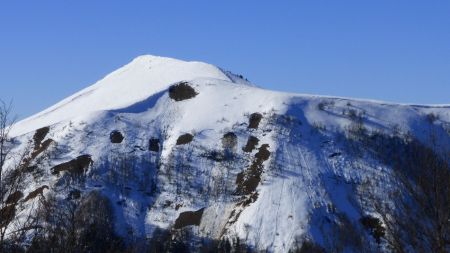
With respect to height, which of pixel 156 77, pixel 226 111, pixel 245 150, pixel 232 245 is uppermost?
pixel 156 77

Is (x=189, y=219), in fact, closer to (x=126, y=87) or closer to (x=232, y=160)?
(x=232, y=160)

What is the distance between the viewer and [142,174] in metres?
104

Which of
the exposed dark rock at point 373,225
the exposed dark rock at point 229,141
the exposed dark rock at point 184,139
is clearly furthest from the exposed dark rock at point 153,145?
the exposed dark rock at point 373,225

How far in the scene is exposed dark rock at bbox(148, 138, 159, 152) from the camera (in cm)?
11016

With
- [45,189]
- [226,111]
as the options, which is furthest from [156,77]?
[45,189]

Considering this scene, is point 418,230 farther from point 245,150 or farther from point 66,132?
point 66,132

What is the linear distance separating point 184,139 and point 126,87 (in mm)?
35715

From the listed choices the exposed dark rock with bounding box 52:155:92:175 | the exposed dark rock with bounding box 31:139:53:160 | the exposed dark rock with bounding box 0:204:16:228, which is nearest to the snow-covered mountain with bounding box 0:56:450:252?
the exposed dark rock with bounding box 52:155:92:175

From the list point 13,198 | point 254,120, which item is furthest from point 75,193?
point 13,198

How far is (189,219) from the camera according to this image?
307 feet

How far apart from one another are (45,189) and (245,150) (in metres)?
A: 31.6

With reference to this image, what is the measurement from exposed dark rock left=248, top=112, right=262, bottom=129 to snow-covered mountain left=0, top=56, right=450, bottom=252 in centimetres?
21

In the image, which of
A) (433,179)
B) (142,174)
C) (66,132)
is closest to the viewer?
(433,179)

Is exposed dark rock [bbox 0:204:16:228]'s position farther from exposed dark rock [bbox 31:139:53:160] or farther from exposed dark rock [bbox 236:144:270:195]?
exposed dark rock [bbox 31:139:53:160]
